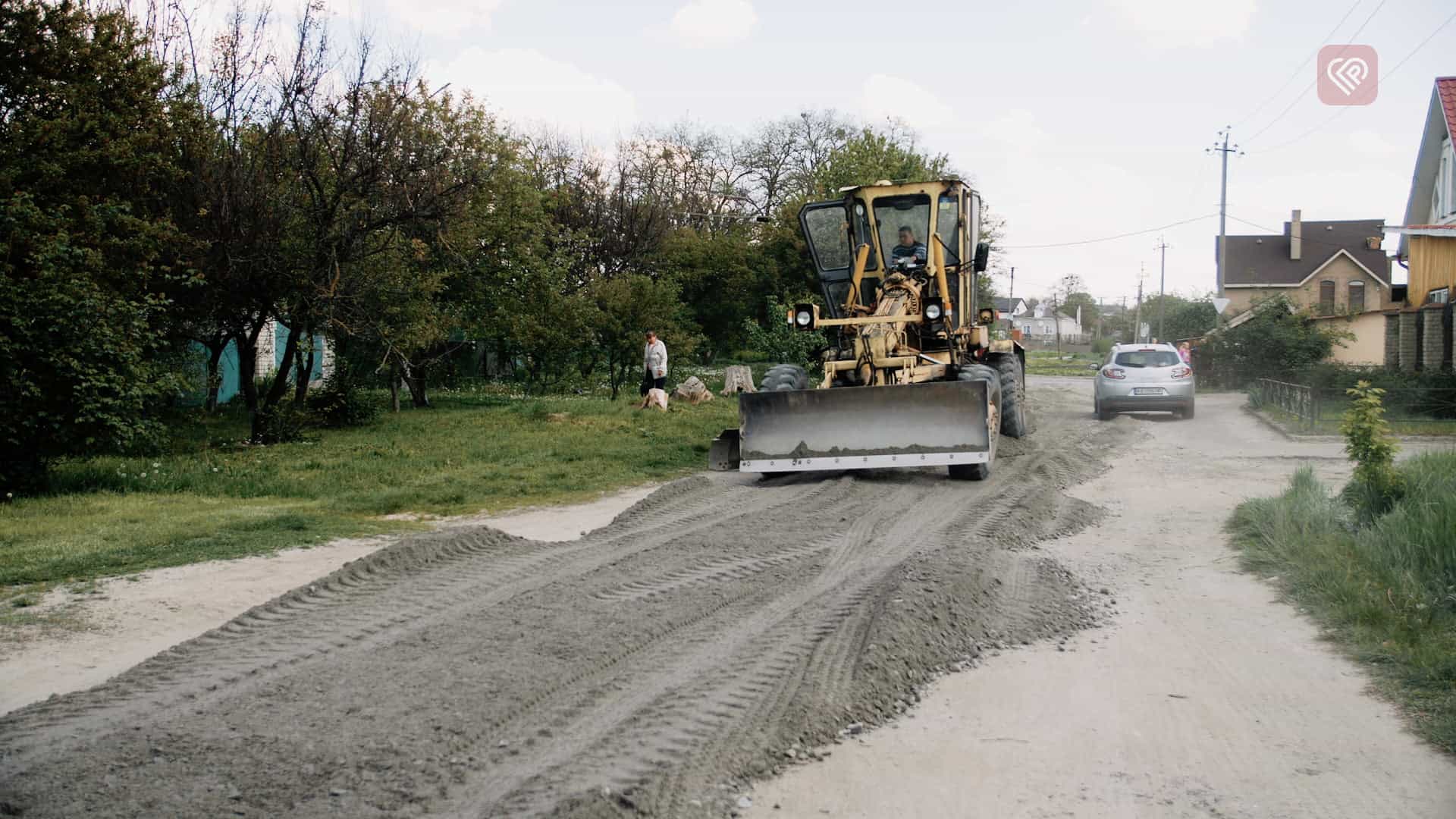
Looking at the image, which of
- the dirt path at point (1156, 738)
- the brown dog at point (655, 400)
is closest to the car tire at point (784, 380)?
the dirt path at point (1156, 738)

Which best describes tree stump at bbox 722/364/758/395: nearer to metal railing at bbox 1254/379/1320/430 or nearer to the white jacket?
the white jacket

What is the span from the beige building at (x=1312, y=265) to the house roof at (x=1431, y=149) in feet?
102

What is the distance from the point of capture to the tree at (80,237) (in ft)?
37.2

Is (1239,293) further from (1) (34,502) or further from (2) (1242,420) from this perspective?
(1) (34,502)

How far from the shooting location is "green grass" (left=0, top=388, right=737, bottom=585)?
8797mm

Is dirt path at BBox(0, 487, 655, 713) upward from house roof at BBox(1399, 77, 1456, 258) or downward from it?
downward

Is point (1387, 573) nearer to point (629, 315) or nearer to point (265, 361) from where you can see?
point (629, 315)

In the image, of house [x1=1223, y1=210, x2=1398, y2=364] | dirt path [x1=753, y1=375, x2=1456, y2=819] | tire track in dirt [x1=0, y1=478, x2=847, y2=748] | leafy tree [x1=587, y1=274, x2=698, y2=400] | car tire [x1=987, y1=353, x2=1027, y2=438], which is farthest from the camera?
house [x1=1223, y1=210, x2=1398, y2=364]

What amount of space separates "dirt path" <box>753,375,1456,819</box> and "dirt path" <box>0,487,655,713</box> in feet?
11.9

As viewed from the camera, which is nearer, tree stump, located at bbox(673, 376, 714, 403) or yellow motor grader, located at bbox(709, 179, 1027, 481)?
yellow motor grader, located at bbox(709, 179, 1027, 481)

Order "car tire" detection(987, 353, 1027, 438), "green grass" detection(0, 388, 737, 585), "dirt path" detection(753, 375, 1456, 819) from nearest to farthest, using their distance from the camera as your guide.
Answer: "dirt path" detection(753, 375, 1456, 819)
"green grass" detection(0, 388, 737, 585)
"car tire" detection(987, 353, 1027, 438)

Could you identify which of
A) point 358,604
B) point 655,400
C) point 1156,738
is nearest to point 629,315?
point 655,400

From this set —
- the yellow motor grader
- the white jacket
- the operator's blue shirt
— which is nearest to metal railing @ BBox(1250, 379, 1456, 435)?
the yellow motor grader

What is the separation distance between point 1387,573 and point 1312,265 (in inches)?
2630
